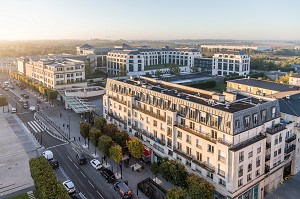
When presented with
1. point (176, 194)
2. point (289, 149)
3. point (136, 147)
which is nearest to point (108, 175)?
point (136, 147)

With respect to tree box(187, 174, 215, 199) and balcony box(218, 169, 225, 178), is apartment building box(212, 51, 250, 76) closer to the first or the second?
balcony box(218, 169, 225, 178)

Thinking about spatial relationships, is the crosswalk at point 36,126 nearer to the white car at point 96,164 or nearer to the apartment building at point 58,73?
the white car at point 96,164

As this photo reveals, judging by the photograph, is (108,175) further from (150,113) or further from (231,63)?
(231,63)

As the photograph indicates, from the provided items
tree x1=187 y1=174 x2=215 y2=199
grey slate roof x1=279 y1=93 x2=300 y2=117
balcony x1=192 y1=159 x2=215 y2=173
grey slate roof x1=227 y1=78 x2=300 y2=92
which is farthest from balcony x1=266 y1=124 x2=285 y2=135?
grey slate roof x1=227 y1=78 x2=300 y2=92

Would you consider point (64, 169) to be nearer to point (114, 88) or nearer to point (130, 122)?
point (130, 122)

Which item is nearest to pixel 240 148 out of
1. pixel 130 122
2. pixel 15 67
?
pixel 130 122

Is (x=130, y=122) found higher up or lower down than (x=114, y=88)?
lower down

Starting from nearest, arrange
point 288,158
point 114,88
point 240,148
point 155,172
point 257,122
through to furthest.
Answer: point 240,148
point 257,122
point 155,172
point 288,158
point 114,88
